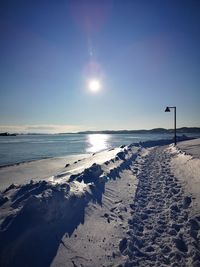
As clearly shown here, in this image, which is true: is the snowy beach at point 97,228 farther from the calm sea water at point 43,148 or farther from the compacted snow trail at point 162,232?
the calm sea water at point 43,148

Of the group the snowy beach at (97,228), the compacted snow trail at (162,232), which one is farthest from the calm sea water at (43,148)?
the compacted snow trail at (162,232)

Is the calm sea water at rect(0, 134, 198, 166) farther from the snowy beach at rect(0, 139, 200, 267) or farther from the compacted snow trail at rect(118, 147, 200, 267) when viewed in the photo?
the compacted snow trail at rect(118, 147, 200, 267)

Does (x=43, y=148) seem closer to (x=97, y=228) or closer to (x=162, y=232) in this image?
(x=97, y=228)

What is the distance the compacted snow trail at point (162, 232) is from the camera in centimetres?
365

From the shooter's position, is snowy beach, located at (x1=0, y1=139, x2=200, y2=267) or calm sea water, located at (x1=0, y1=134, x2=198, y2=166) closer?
snowy beach, located at (x1=0, y1=139, x2=200, y2=267)

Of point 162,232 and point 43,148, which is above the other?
point 162,232

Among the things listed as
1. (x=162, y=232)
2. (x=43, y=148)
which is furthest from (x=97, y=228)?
(x=43, y=148)

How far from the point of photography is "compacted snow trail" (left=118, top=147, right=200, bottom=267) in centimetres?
365

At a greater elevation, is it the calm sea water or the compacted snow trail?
the compacted snow trail

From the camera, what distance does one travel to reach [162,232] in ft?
14.8

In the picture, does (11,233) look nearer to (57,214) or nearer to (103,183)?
(57,214)

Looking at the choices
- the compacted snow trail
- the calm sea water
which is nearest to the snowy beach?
the compacted snow trail

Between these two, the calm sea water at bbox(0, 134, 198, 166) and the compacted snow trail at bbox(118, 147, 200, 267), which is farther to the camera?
the calm sea water at bbox(0, 134, 198, 166)

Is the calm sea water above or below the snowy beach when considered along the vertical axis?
below
